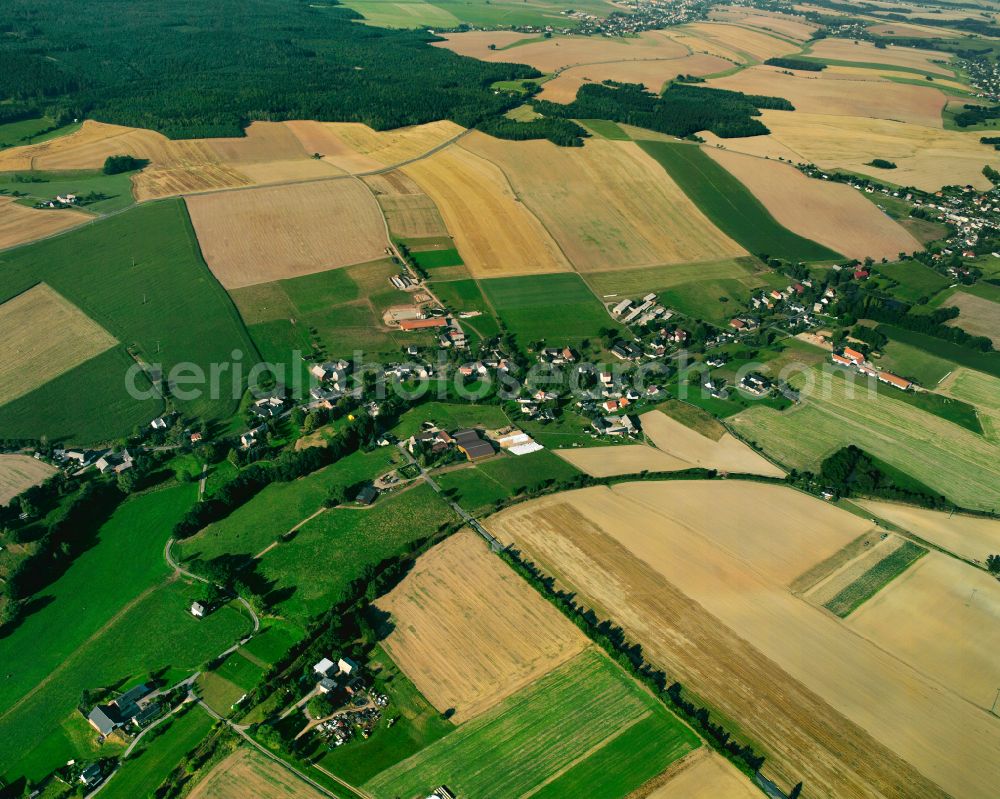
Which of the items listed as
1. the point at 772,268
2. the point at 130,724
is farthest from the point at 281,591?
the point at 772,268

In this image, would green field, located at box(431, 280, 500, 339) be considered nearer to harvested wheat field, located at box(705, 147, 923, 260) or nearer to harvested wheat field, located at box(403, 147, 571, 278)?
harvested wheat field, located at box(403, 147, 571, 278)

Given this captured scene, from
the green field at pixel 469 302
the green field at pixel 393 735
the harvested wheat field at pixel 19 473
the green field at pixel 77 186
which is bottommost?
the green field at pixel 393 735

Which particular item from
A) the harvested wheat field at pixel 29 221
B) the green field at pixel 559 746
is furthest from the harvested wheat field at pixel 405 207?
the green field at pixel 559 746

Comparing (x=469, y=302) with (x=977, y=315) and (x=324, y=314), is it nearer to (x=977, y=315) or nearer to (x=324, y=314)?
(x=324, y=314)

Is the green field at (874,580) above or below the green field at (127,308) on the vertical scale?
below

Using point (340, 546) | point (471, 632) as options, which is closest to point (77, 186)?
point (340, 546)

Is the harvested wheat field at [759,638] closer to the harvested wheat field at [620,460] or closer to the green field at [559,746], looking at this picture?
the harvested wheat field at [620,460]
